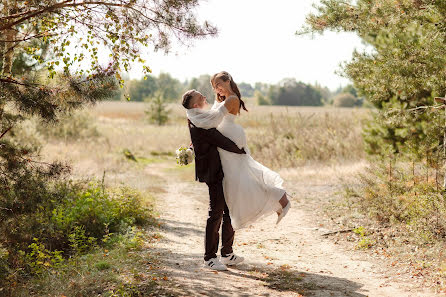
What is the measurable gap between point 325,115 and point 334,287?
15.5 metres

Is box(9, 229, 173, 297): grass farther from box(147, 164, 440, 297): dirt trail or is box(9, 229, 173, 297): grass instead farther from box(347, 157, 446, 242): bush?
box(347, 157, 446, 242): bush

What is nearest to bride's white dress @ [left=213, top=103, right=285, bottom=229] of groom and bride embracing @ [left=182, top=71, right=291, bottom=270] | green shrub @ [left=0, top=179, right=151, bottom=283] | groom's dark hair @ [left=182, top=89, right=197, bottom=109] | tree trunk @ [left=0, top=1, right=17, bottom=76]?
groom and bride embracing @ [left=182, top=71, right=291, bottom=270]

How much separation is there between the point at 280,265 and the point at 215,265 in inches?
36.8

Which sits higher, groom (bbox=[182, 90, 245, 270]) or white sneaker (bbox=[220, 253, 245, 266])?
groom (bbox=[182, 90, 245, 270])

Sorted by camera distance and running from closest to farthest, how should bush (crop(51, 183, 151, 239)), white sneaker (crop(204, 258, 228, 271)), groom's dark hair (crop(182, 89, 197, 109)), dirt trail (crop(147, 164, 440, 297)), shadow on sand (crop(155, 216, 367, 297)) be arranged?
shadow on sand (crop(155, 216, 367, 297)), dirt trail (crop(147, 164, 440, 297)), groom's dark hair (crop(182, 89, 197, 109)), white sneaker (crop(204, 258, 228, 271)), bush (crop(51, 183, 151, 239))

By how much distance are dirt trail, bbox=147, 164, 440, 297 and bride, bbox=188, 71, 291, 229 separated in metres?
0.72

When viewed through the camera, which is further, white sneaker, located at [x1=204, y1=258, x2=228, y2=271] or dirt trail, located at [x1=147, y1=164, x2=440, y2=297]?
white sneaker, located at [x1=204, y1=258, x2=228, y2=271]

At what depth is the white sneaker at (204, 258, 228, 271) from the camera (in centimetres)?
532

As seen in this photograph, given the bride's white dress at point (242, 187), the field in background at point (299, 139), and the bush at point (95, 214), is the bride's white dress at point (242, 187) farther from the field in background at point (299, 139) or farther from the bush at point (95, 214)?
the field in background at point (299, 139)

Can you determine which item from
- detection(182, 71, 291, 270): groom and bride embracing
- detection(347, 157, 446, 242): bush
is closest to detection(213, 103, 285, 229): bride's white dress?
detection(182, 71, 291, 270): groom and bride embracing

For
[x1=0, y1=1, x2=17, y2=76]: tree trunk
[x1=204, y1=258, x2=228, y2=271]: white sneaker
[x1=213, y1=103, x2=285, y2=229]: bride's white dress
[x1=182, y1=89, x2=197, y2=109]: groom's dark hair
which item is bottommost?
[x1=204, y1=258, x2=228, y2=271]: white sneaker

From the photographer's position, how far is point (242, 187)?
16.6ft

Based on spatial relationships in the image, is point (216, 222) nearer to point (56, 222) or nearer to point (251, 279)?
point (251, 279)

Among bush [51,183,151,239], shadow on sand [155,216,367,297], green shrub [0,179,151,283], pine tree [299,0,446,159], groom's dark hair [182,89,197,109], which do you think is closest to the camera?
shadow on sand [155,216,367,297]
